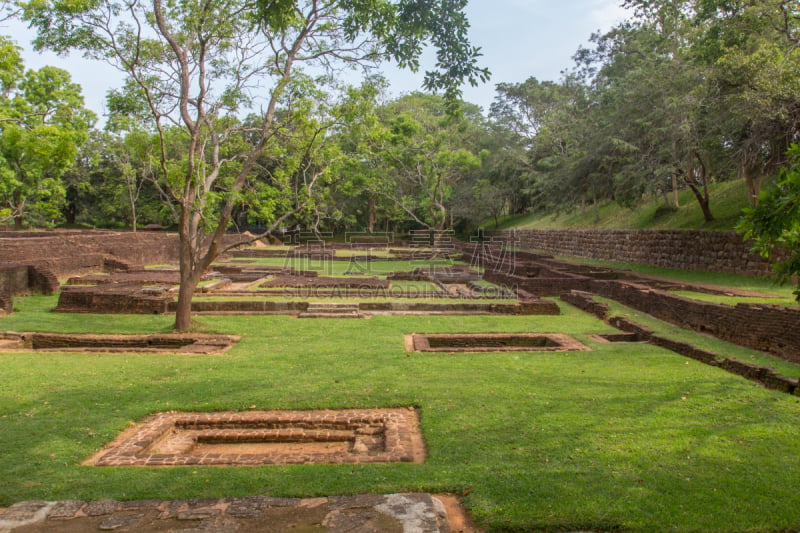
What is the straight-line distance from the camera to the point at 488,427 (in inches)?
191

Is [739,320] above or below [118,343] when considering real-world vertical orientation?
above

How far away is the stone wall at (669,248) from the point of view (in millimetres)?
16406

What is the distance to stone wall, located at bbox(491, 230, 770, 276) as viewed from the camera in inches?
646

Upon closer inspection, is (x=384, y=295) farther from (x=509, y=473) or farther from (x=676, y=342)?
(x=509, y=473)

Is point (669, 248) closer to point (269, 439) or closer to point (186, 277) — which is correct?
point (186, 277)

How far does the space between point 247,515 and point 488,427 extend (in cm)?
236

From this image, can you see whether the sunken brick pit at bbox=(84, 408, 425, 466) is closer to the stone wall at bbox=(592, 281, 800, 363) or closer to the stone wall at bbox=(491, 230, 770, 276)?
the stone wall at bbox=(592, 281, 800, 363)

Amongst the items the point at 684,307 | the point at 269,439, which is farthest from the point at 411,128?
the point at 269,439

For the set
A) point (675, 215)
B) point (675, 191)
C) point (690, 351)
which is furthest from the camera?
point (675, 191)

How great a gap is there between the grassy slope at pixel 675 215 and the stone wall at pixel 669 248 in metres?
0.98

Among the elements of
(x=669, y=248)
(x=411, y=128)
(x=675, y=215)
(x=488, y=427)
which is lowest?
(x=488, y=427)

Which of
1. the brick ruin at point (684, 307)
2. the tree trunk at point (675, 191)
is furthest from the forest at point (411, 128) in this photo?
the brick ruin at point (684, 307)

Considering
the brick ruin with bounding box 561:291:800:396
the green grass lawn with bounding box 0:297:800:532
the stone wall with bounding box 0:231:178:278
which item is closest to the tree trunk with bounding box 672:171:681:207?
the brick ruin with bounding box 561:291:800:396

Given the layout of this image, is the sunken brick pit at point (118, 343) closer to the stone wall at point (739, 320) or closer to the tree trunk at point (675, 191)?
the stone wall at point (739, 320)
